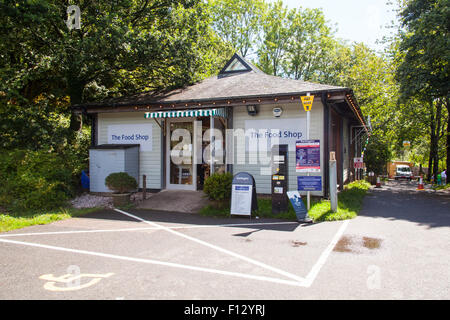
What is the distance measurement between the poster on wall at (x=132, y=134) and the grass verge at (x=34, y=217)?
350 centimetres

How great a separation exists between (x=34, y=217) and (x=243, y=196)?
17.9 ft

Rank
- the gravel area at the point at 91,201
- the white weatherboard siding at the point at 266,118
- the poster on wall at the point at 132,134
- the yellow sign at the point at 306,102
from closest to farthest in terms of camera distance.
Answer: the yellow sign at the point at 306,102 → the white weatherboard siding at the point at 266,118 → the gravel area at the point at 91,201 → the poster on wall at the point at 132,134

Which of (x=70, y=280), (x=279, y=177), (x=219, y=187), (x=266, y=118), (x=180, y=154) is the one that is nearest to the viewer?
(x=70, y=280)

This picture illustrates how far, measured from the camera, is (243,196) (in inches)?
353

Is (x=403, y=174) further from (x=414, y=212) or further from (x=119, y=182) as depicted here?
(x=119, y=182)

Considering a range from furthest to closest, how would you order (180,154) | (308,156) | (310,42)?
(310,42), (180,154), (308,156)

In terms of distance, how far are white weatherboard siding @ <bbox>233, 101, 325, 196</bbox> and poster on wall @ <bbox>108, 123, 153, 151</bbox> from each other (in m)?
3.40

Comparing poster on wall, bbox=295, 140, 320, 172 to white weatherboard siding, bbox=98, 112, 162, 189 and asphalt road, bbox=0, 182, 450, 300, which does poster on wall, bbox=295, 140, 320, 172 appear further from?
white weatherboard siding, bbox=98, 112, 162, 189

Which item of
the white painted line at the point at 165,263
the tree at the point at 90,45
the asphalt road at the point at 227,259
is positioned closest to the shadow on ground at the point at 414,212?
the asphalt road at the point at 227,259

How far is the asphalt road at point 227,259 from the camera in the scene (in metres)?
3.99

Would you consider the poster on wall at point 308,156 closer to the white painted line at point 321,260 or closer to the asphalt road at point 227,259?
the asphalt road at point 227,259

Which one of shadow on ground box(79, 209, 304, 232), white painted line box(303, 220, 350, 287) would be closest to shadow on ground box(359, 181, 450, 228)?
white painted line box(303, 220, 350, 287)

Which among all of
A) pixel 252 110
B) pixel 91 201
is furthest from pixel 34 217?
pixel 252 110

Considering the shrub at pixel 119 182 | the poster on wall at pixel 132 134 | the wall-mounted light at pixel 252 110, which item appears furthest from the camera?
the poster on wall at pixel 132 134
